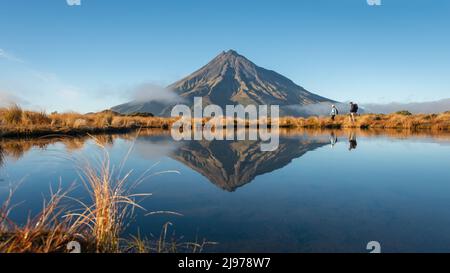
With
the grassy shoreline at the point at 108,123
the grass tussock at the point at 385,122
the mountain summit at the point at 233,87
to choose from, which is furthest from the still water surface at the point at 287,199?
the mountain summit at the point at 233,87

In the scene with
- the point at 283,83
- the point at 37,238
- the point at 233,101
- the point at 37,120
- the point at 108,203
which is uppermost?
the point at 283,83

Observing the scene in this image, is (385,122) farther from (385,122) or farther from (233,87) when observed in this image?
(233,87)

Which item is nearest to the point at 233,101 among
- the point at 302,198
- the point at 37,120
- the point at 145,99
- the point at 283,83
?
the point at 283,83

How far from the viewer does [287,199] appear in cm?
316

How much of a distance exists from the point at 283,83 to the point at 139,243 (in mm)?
154445

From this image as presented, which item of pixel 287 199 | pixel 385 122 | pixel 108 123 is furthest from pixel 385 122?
pixel 287 199

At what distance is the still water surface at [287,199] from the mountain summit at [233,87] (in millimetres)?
119939

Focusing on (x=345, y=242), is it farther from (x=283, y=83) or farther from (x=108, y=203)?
(x=283, y=83)

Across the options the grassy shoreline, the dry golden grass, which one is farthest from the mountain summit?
the grassy shoreline

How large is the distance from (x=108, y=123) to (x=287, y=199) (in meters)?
14.6

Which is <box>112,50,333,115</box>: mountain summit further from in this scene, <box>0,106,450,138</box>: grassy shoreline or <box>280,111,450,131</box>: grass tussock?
<box>0,106,450,138</box>: grassy shoreline

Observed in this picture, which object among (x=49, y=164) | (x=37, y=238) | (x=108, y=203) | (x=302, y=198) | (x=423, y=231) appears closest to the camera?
(x=37, y=238)

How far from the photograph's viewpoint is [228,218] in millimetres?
2602
